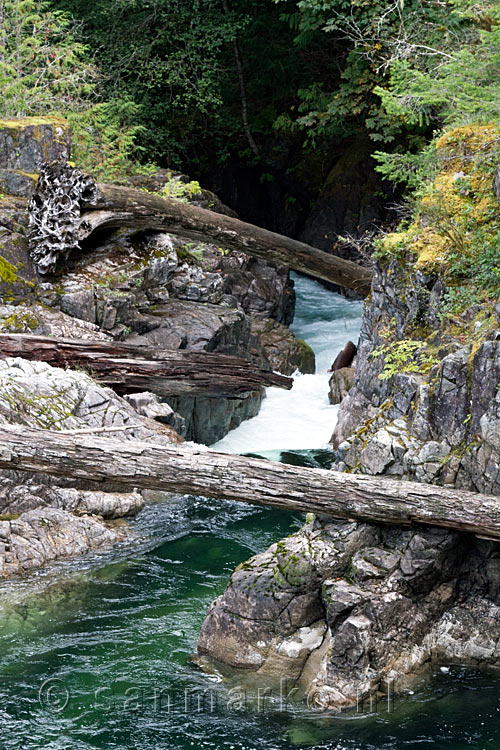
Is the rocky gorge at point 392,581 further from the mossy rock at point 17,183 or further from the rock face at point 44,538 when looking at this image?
the mossy rock at point 17,183

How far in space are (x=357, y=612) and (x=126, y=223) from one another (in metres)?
10.5

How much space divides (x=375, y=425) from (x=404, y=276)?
2537 mm

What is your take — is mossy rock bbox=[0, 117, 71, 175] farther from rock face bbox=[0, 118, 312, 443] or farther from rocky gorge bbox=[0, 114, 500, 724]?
rocky gorge bbox=[0, 114, 500, 724]

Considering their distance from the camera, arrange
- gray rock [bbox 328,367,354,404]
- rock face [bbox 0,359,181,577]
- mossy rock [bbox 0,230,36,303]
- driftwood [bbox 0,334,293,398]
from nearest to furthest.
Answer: rock face [bbox 0,359,181,577], driftwood [bbox 0,334,293,398], mossy rock [bbox 0,230,36,303], gray rock [bbox 328,367,354,404]

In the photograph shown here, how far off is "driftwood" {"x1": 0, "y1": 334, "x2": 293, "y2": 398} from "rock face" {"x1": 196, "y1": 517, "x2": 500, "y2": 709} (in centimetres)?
557

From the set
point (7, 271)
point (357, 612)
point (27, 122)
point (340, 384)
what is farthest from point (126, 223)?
point (357, 612)

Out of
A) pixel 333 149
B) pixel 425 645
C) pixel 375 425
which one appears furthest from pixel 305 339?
pixel 425 645

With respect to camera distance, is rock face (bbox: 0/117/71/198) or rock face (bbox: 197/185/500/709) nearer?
rock face (bbox: 197/185/500/709)

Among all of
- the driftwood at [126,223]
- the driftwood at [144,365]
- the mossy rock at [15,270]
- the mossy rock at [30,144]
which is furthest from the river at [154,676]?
the mossy rock at [30,144]

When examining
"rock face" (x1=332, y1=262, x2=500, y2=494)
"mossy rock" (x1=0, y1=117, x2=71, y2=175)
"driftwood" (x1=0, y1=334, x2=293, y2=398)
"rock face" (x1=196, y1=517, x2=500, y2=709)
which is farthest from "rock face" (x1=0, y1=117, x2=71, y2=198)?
"rock face" (x1=196, y1=517, x2=500, y2=709)

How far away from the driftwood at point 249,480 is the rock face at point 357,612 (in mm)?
363

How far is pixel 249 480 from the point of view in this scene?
27.1ft

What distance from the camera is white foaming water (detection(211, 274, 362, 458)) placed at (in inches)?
614

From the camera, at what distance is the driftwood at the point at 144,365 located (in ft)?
41.0
